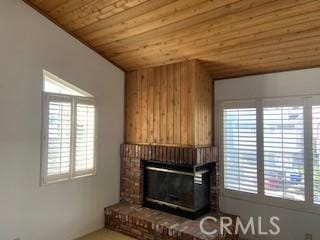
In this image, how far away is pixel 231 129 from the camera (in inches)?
165

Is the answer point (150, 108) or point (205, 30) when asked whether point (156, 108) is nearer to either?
point (150, 108)

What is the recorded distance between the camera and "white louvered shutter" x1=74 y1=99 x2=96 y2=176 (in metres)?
4.04

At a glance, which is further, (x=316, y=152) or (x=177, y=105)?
(x=177, y=105)

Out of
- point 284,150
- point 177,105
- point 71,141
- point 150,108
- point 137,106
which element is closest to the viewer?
point 284,150

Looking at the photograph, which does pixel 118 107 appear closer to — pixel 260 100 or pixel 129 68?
pixel 129 68

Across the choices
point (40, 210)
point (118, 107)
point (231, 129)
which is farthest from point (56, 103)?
point (231, 129)

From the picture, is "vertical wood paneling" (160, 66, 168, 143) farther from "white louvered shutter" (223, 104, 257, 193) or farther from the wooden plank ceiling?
"white louvered shutter" (223, 104, 257, 193)

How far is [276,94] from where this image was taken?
3.78 meters

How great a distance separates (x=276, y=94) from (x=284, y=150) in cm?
81

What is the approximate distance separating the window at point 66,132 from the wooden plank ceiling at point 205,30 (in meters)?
0.91

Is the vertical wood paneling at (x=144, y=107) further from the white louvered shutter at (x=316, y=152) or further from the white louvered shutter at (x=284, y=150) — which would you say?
the white louvered shutter at (x=316, y=152)

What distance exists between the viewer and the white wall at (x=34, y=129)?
3.28m

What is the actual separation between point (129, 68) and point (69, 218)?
2.64 metres

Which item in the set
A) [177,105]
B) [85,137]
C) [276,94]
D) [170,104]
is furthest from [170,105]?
[276,94]
